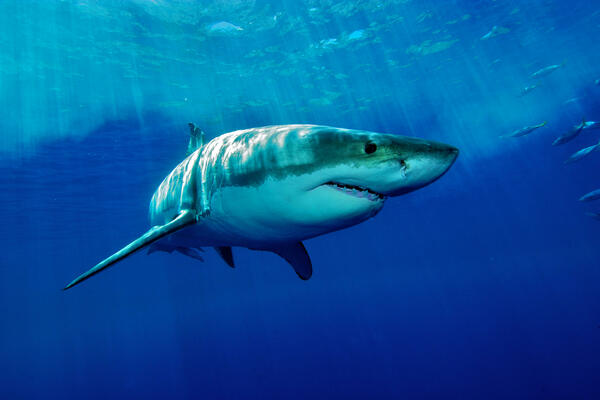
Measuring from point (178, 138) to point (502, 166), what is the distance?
1229 inches

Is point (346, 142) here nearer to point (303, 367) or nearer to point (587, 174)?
point (303, 367)

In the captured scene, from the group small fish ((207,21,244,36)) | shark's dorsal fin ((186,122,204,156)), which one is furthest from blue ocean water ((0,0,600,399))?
shark's dorsal fin ((186,122,204,156))

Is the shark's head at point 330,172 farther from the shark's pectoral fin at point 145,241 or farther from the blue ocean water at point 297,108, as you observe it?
the blue ocean water at point 297,108

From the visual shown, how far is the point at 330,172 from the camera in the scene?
1.88 meters

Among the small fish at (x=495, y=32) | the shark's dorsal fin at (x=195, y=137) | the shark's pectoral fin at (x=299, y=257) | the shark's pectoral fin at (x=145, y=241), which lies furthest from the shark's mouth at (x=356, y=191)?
the small fish at (x=495, y=32)

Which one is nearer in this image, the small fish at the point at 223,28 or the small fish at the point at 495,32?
the small fish at the point at 223,28

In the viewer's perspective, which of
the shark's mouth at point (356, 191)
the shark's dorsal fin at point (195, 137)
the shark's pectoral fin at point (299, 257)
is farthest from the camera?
the shark's dorsal fin at point (195, 137)

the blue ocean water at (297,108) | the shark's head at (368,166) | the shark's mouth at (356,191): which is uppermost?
the shark's head at (368,166)

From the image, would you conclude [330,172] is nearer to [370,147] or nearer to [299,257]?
[370,147]

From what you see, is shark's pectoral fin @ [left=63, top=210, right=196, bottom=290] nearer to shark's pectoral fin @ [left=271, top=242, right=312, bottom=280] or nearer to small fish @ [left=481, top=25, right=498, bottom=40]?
shark's pectoral fin @ [left=271, top=242, right=312, bottom=280]

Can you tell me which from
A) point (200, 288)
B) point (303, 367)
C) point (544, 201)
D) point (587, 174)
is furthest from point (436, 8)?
point (200, 288)

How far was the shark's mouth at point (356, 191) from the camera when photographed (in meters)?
1.99

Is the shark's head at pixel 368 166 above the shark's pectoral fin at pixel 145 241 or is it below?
above

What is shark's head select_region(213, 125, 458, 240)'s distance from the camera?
5.68ft
